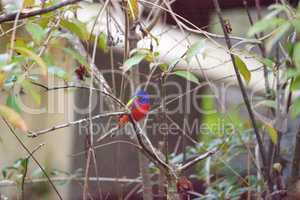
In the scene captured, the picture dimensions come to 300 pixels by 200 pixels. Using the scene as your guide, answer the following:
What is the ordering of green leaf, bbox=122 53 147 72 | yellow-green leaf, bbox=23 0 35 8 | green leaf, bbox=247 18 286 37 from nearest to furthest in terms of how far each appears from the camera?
green leaf, bbox=247 18 286 37, yellow-green leaf, bbox=23 0 35 8, green leaf, bbox=122 53 147 72

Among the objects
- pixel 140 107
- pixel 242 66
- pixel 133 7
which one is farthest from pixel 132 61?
pixel 140 107

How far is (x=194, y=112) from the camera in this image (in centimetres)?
238

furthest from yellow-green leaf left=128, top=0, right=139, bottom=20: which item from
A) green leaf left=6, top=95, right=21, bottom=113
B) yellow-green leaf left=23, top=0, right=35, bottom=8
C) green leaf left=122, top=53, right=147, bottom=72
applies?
green leaf left=6, top=95, right=21, bottom=113

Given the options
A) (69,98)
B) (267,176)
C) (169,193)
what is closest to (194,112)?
(69,98)

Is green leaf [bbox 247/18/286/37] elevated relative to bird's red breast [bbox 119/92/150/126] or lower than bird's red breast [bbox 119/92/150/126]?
elevated

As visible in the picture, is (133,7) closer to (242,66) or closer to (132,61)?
(132,61)

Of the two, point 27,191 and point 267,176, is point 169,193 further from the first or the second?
point 27,191

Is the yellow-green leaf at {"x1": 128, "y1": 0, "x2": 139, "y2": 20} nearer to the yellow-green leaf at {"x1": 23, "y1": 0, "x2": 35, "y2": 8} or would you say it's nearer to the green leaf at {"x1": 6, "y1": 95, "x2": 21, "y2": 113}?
the yellow-green leaf at {"x1": 23, "y1": 0, "x2": 35, "y2": 8}

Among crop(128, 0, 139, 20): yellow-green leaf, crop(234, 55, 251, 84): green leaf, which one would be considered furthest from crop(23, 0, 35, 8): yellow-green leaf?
crop(234, 55, 251, 84): green leaf

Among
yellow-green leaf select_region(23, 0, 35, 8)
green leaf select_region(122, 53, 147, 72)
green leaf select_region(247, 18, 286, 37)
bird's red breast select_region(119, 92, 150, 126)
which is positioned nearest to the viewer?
green leaf select_region(247, 18, 286, 37)

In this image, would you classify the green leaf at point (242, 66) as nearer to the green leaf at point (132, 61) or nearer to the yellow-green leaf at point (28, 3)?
the green leaf at point (132, 61)

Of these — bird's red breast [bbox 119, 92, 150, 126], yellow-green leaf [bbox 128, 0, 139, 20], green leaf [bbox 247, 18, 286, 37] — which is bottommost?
bird's red breast [bbox 119, 92, 150, 126]

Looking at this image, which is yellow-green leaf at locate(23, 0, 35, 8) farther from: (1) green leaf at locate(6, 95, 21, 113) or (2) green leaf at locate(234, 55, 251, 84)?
(2) green leaf at locate(234, 55, 251, 84)

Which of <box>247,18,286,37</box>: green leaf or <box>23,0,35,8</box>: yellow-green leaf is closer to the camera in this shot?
<box>247,18,286,37</box>: green leaf
